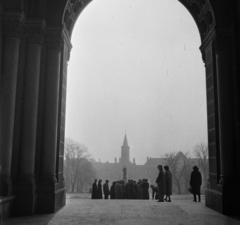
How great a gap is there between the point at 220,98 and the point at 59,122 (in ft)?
21.8

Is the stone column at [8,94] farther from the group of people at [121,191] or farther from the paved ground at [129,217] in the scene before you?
the group of people at [121,191]

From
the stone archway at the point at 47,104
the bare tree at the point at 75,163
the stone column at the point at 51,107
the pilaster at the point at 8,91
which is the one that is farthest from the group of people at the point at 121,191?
the bare tree at the point at 75,163

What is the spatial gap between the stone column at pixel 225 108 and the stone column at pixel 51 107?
6.51 metres

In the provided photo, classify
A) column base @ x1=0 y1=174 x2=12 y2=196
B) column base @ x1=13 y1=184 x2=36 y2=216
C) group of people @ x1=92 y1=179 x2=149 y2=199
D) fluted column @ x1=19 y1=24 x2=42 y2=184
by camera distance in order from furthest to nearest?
group of people @ x1=92 y1=179 x2=149 y2=199
fluted column @ x1=19 y1=24 x2=42 y2=184
column base @ x1=13 y1=184 x2=36 y2=216
column base @ x1=0 y1=174 x2=12 y2=196

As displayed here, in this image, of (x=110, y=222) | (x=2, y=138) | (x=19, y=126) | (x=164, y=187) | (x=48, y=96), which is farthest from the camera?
(x=164, y=187)

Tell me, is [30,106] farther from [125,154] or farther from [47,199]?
[125,154]

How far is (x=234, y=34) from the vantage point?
12359 mm

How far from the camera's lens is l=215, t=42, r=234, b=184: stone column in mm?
11812

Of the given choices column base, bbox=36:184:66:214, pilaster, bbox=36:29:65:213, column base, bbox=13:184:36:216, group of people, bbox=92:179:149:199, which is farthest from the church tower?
column base, bbox=13:184:36:216

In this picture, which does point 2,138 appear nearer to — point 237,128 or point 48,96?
point 48,96

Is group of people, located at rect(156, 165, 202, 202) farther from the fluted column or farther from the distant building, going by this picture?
the distant building

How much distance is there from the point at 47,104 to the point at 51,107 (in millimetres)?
200

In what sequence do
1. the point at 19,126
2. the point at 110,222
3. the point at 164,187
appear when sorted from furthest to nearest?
1. the point at 164,187
2. the point at 19,126
3. the point at 110,222

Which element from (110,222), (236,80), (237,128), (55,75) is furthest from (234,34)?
(110,222)
